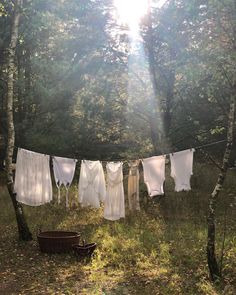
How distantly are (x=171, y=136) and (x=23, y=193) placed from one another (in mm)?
9171

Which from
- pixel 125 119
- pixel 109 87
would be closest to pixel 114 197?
pixel 109 87

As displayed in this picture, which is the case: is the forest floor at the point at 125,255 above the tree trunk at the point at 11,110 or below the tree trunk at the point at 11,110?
below

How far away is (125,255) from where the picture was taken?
32.5 feet

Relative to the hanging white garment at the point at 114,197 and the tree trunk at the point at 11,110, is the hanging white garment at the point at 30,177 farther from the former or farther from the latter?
the hanging white garment at the point at 114,197

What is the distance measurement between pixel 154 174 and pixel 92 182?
1832mm

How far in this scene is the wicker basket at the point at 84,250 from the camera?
10.1m

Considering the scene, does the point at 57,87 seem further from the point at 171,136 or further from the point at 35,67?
the point at 171,136

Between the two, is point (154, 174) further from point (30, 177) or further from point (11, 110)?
point (11, 110)

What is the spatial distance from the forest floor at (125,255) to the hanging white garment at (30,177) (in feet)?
4.10

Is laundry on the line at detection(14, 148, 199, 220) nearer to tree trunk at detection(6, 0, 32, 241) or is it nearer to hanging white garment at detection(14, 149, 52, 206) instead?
hanging white garment at detection(14, 149, 52, 206)

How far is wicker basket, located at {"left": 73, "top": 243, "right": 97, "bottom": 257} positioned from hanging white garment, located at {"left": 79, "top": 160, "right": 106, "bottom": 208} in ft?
6.40

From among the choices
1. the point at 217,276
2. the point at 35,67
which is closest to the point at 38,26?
the point at 217,276

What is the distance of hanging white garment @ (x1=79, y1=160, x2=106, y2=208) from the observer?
11.9m

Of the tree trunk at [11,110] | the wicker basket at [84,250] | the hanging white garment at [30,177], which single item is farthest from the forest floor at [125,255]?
the hanging white garment at [30,177]
